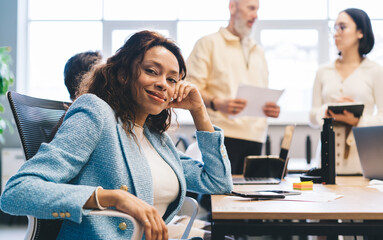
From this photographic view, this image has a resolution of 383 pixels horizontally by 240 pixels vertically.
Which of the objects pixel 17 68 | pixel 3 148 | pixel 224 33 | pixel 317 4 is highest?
pixel 317 4

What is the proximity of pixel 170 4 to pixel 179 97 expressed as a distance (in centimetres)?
439

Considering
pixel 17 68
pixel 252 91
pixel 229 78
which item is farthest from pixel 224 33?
pixel 17 68

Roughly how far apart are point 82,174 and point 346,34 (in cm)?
206

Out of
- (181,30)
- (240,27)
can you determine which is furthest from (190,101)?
(181,30)

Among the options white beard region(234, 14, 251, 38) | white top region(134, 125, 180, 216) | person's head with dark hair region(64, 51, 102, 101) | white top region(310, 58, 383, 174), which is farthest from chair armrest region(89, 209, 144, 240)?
white beard region(234, 14, 251, 38)

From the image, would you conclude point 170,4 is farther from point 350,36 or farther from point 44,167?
point 44,167

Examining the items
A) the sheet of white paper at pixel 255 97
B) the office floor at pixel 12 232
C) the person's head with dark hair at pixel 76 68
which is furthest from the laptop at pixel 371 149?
the office floor at pixel 12 232

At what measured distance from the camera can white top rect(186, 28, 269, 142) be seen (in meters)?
2.76

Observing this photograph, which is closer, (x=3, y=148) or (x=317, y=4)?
(x=3, y=148)

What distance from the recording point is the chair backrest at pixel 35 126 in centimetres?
136

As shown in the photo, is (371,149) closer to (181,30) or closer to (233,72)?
(233,72)

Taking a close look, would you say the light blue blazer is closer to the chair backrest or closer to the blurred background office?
the chair backrest

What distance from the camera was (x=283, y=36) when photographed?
18.8ft

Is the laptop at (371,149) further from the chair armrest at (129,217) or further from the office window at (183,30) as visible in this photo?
the office window at (183,30)
